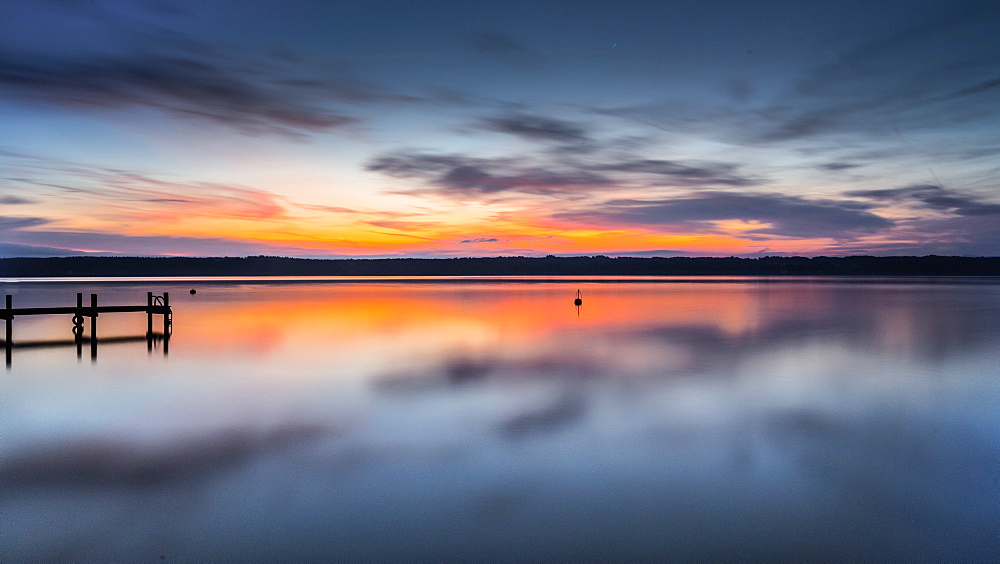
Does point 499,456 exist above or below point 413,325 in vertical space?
above

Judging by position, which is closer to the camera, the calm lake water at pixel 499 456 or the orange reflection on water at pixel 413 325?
the calm lake water at pixel 499 456

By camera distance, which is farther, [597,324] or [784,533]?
[597,324]

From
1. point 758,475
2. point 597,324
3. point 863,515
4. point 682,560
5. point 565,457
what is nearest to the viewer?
point 682,560

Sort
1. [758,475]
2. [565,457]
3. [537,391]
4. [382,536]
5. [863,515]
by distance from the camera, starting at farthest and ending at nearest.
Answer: [537,391]
[565,457]
[758,475]
[863,515]
[382,536]

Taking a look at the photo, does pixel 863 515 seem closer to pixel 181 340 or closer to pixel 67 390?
pixel 67 390

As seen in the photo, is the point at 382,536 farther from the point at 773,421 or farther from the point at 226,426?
the point at 773,421

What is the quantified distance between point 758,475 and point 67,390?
1404 cm

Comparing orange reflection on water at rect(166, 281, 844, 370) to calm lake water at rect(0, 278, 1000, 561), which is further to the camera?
orange reflection on water at rect(166, 281, 844, 370)

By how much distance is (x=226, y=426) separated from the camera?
1051 cm

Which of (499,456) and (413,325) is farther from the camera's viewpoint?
(413,325)

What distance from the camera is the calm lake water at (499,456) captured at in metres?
6.10

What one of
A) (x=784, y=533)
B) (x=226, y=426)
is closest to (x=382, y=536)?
(x=784, y=533)

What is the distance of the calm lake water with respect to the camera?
610 centimetres

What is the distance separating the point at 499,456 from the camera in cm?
866
